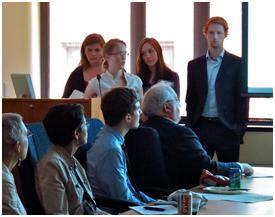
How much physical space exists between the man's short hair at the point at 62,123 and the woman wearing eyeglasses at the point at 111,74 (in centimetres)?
160

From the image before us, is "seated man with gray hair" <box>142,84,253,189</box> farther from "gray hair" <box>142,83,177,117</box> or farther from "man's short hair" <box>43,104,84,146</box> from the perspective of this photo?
"man's short hair" <box>43,104,84,146</box>

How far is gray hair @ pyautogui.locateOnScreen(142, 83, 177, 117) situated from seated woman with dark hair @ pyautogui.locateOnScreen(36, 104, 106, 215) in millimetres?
617

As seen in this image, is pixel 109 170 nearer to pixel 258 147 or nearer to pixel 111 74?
pixel 111 74

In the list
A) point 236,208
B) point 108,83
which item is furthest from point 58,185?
point 108,83

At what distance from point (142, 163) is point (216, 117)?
4.76ft

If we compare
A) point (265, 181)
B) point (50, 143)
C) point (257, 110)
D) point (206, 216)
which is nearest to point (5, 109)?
point (50, 143)

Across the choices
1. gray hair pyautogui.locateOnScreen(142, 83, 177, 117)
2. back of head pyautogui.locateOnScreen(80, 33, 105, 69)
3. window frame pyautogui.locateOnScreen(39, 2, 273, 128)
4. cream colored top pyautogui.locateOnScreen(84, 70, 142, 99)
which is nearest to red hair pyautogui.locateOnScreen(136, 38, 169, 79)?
cream colored top pyautogui.locateOnScreen(84, 70, 142, 99)

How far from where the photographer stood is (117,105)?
272 cm

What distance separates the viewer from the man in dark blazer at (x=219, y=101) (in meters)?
4.13

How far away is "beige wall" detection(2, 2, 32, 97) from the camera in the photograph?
220 inches

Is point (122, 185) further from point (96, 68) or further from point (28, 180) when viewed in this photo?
point (96, 68)

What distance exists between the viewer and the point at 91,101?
11.7ft

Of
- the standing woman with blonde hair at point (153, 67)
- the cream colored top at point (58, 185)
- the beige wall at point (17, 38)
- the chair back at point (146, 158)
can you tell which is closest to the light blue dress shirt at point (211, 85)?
the standing woman with blonde hair at point (153, 67)

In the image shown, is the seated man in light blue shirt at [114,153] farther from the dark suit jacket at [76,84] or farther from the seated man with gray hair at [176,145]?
the dark suit jacket at [76,84]
